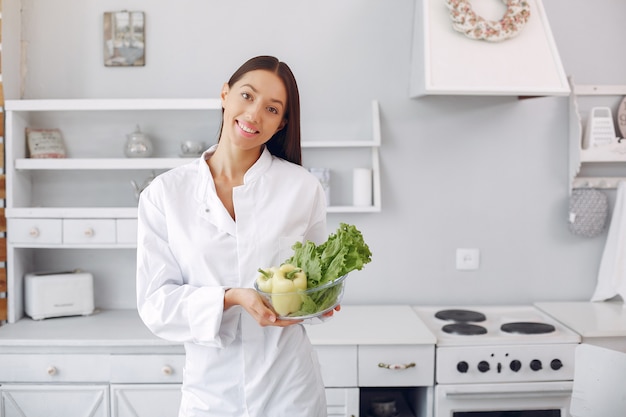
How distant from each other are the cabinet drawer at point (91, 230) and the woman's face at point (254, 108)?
1.28 meters

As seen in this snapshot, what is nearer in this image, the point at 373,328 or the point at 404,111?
the point at 373,328

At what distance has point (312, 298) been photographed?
139 centimetres

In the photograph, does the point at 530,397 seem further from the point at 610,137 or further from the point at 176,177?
the point at 176,177

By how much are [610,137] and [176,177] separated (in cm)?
208

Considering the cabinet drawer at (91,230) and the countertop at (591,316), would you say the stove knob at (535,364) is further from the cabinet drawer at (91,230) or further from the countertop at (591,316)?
the cabinet drawer at (91,230)

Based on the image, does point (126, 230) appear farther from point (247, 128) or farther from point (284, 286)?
point (284, 286)

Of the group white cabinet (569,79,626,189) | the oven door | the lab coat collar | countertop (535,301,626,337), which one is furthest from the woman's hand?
white cabinet (569,79,626,189)

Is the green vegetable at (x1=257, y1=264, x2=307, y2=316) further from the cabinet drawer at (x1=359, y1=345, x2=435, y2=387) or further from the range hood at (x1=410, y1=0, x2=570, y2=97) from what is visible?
the range hood at (x1=410, y1=0, x2=570, y2=97)

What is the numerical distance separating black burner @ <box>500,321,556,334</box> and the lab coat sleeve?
1376 millimetres

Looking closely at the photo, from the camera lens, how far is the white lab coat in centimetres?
147

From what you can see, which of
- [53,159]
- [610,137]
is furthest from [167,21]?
[610,137]

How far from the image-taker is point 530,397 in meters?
2.38

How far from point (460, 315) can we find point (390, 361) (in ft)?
1.55

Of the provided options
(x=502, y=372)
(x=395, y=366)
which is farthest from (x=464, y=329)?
(x=395, y=366)
